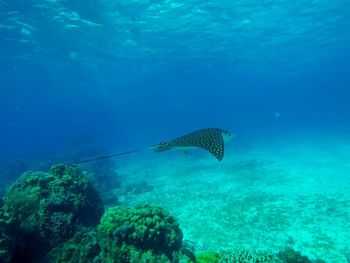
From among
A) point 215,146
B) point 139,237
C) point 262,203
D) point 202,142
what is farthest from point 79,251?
point 262,203

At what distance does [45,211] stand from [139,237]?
10.8 feet

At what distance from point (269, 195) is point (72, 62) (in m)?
37.1

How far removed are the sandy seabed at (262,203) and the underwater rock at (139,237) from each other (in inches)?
148

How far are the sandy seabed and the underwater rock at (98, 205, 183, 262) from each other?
377cm

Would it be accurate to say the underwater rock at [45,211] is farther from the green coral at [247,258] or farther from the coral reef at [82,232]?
the green coral at [247,258]

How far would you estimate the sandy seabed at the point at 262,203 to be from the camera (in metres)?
10.1

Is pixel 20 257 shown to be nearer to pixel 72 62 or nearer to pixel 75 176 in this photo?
pixel 75 176

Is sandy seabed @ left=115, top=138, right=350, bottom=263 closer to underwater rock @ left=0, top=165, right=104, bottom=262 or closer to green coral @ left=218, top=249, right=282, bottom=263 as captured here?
green coral @ left=218, top=249, right=282, bottom=263

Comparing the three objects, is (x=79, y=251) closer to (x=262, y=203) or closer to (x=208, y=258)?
(x=208, y=258)

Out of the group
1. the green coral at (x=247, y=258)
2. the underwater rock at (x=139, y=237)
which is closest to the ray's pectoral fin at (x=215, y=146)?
the underwater rock at (x=139, y=237)

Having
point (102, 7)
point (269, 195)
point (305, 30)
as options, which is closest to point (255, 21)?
point (305, 30)

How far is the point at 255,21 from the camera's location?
29875 millimetres

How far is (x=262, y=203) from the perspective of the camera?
539 inches

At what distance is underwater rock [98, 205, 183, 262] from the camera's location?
6.20m
